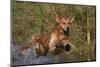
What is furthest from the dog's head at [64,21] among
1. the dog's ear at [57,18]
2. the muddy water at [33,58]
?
the muddy water at [33,58]

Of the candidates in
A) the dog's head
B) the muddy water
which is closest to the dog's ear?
the dog's head

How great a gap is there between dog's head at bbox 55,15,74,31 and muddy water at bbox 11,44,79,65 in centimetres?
38

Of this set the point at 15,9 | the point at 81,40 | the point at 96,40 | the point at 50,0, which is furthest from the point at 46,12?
the point at 96,40

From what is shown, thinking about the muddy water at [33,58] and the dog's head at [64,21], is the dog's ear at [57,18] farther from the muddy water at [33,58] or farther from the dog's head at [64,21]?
the muddy water at [33,58]

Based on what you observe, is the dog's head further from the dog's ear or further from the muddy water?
the muddy water

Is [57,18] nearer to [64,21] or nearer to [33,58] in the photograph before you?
[64,21]

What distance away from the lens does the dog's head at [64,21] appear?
8.32 feet

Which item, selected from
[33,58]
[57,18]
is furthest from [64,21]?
[33,58]

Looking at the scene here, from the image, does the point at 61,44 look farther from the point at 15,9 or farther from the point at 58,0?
the point at 15,9

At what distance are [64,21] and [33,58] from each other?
626 mm

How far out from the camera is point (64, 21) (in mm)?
2564

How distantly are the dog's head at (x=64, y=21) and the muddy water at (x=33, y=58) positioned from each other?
38cm

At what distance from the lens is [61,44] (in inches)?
100.0

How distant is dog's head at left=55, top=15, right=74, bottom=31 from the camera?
2535 millimetres
